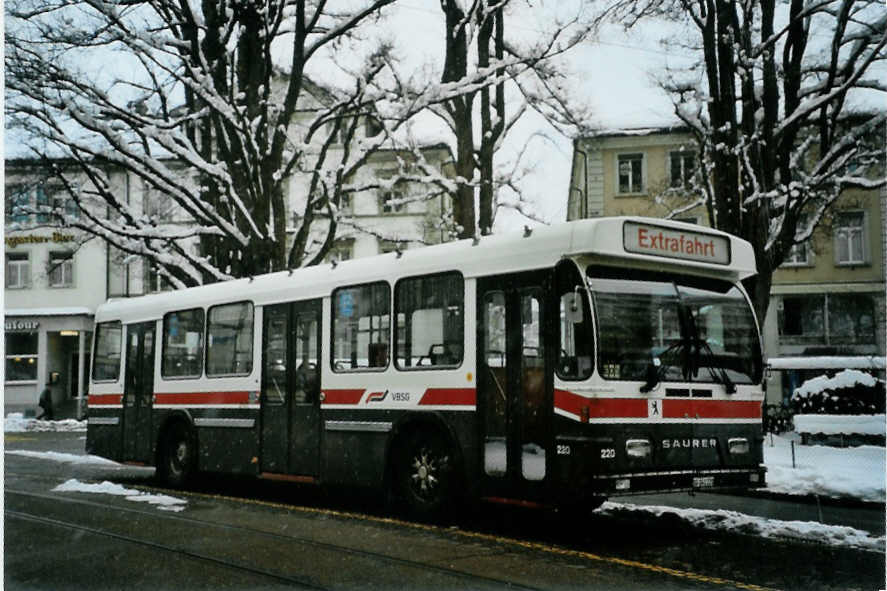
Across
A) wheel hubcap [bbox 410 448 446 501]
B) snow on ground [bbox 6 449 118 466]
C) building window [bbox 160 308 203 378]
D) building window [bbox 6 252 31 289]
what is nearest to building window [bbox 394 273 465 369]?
wheel hubcap [bbox 410 448 446 501]

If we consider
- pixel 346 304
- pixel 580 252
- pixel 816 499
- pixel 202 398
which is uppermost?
pixel 580 252

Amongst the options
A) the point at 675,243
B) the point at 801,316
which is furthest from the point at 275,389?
the point at 801,316

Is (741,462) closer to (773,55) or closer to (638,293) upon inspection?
(638,293)

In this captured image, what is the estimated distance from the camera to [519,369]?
956 centimetres

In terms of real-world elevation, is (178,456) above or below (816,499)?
above

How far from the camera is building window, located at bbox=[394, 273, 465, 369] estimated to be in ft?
34.1

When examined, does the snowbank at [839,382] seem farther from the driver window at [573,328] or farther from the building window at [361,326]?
the driver window at [573,328]

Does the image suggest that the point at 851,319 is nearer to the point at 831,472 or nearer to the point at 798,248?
the point at 798,248

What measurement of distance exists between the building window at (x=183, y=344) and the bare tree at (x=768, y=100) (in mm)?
8834

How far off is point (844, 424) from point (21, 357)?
1084 inches

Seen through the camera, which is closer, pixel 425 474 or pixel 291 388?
pixel 425 474

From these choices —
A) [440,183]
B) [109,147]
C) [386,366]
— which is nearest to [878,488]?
[386,366]

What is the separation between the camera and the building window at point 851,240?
28.9m

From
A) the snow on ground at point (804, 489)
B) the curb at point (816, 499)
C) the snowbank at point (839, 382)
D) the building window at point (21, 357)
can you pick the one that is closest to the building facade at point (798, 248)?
the snowbank at point (839, 382)
